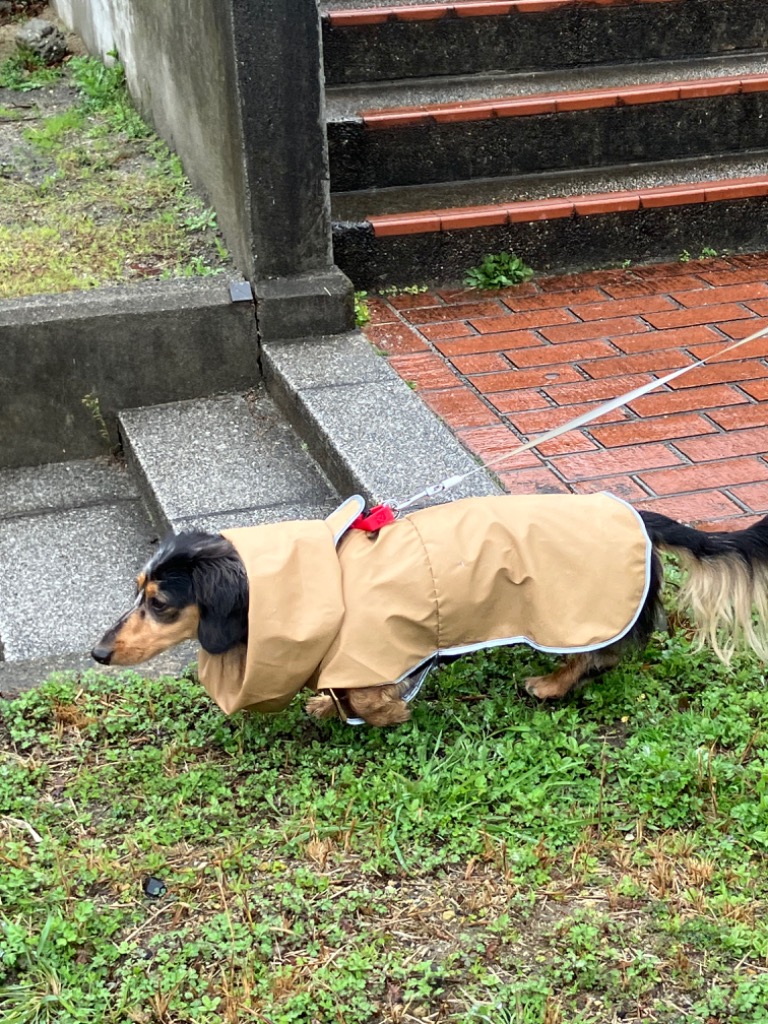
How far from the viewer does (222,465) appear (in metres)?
4.56

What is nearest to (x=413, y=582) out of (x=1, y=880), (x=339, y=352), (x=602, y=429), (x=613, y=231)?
(x=1, y=880)

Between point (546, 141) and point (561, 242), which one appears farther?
point (546, 141)

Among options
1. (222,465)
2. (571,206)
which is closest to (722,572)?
(222,465)

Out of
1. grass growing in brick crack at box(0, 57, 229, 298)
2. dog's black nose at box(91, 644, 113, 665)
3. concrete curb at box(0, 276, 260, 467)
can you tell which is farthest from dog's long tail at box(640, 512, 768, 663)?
grass growing in brick crack at box(0, 57, 229, 298)

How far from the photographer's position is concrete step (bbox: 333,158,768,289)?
5.42 meters

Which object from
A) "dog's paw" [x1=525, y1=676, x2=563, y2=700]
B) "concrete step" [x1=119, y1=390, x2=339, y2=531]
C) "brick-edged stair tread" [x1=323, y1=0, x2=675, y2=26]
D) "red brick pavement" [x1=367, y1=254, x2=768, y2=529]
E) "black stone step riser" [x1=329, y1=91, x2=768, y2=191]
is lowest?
"concrete step" [x1=119, y1=390, x2=339, y2=531]

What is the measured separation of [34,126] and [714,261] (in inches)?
151

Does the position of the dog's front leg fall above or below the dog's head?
below

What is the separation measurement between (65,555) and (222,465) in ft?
2.26

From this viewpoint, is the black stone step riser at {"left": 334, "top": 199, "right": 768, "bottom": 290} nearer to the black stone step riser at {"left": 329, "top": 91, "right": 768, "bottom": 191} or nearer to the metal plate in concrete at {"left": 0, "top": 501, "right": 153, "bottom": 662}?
the black stone step riser at {"left": 329, "top": 91, "right": 768, "bottom": 191}

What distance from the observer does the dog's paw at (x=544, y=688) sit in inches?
128

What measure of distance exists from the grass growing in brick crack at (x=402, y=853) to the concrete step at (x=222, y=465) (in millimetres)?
945

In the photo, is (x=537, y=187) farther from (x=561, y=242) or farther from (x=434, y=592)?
(x=434, y=592)

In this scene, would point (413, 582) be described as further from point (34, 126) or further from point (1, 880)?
point (34, 126)
